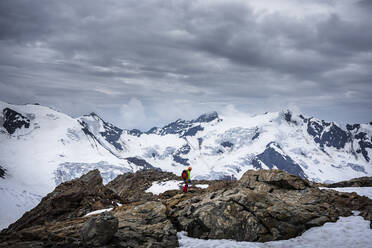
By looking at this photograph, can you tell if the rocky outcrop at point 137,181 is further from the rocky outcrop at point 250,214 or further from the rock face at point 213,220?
the rocky outcrop at point 250,214

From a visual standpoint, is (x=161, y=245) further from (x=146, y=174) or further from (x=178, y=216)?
(x=146, y=174)

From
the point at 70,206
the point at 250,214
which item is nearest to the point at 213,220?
the point at 250,214

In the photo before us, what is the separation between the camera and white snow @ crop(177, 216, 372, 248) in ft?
54.4

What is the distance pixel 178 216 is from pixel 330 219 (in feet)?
38.4

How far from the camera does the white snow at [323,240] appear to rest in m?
16.6

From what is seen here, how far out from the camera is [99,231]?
53.3ft

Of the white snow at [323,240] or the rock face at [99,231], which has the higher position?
the rock face at [99,231]

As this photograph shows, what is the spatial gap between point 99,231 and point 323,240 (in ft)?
47.4

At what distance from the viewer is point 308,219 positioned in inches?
772

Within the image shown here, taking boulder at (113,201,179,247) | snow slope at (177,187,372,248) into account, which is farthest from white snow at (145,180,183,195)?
snow slope at (177,187,372,248)

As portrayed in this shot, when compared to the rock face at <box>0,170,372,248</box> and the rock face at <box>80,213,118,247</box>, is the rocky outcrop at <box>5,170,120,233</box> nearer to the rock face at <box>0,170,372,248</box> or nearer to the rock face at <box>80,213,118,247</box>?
the rock face at <box>0,170,372,248</box>

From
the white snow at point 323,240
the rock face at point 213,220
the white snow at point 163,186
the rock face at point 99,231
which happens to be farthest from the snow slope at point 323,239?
the white snow at point 163,186

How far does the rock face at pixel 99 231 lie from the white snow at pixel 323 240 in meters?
4.81

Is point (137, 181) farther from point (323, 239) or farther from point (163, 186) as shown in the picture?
point (323, 239)
